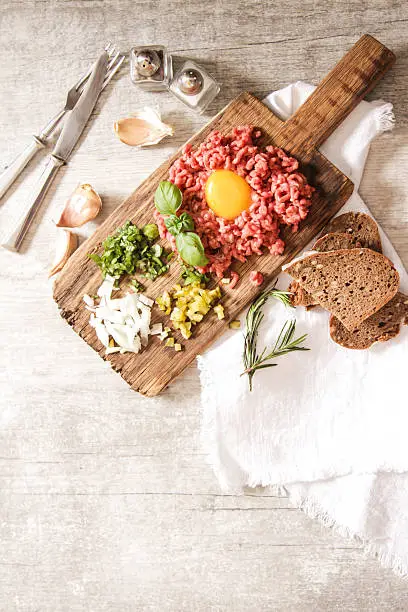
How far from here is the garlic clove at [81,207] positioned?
2383 mm

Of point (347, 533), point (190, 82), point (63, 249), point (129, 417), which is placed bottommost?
point (129, 417)

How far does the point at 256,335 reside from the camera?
2318mm

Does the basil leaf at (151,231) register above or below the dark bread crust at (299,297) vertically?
below

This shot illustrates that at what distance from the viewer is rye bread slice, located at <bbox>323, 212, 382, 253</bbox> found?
88.5 inches

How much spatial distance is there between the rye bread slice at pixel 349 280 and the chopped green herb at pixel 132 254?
1.69 ft

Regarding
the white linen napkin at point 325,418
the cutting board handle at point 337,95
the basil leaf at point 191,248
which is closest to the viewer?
the basil leaf at point 191,248

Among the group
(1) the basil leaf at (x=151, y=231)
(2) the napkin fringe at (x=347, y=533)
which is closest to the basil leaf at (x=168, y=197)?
(1) the basil leaf at (x=151, y=231)

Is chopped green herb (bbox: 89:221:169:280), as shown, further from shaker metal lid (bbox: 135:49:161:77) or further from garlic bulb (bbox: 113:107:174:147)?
shaker metal lid (bbox: 135:49:161:77)

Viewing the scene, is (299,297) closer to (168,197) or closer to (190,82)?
(168,197)

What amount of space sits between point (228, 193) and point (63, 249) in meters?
0.76

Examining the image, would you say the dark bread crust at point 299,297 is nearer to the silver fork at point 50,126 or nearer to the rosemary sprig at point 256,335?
the rosemary sprig at point 256,335

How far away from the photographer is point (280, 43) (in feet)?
7.70

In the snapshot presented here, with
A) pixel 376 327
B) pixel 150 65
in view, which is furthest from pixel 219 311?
pixel 150 65

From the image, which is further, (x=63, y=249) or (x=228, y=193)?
(x=63, y=249)
